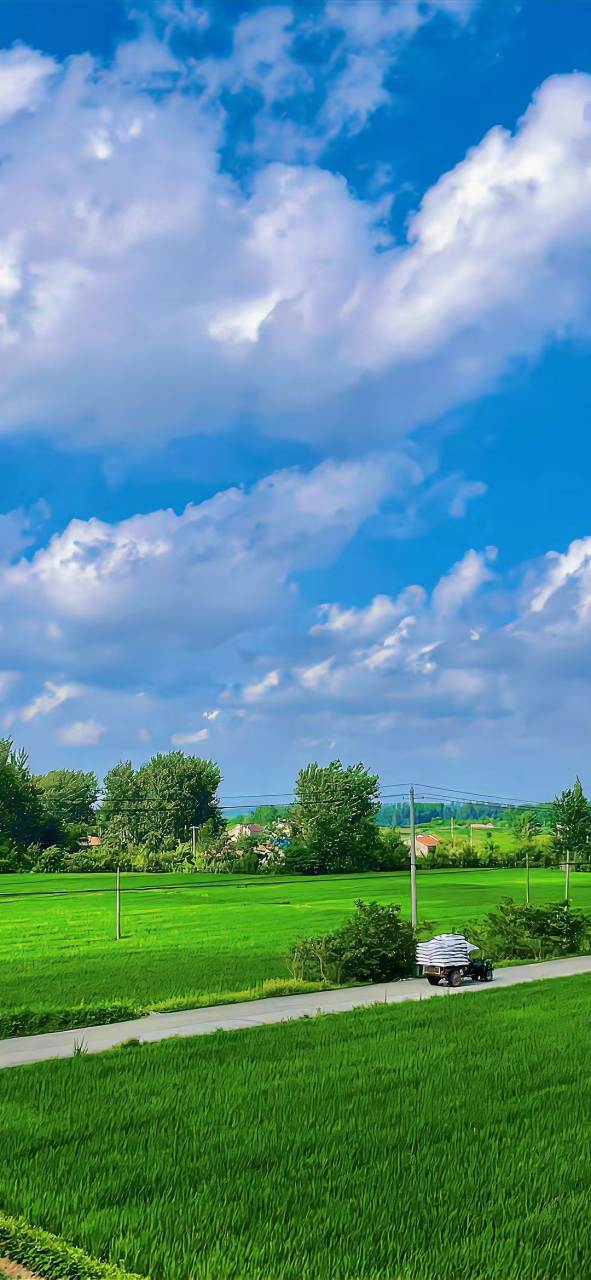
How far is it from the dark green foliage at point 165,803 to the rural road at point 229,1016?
107739 millimetres

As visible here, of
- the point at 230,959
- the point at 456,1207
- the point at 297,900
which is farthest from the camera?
the point at 297,900

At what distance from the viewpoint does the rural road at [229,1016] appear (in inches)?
598

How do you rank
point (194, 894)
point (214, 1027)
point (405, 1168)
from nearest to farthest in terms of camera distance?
point (405, 1168)
point (214, 1027)
point (194, 894)

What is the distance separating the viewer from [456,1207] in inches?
300

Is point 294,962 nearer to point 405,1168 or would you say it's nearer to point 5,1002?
point 5,1002

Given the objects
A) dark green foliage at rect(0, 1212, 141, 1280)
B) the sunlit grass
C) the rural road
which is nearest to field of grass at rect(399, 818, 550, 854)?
the sunlit grass

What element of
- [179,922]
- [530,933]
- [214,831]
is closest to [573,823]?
[214,831]

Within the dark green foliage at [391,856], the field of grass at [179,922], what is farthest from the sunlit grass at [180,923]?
the dark green foliage at [391,856]

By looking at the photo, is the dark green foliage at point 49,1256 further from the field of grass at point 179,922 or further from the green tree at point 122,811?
the green tree at point 122,811

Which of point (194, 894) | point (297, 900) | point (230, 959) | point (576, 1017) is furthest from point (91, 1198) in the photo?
point (194, 894)

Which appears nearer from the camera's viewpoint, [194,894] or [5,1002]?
[5,1002]

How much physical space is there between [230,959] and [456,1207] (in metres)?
27.1

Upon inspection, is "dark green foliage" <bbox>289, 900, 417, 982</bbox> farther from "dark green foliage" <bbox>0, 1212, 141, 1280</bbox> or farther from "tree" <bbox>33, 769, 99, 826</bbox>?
"tree" <bbox>33, 769, 99, 826</bbox>

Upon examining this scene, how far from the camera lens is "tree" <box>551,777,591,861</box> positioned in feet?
345
